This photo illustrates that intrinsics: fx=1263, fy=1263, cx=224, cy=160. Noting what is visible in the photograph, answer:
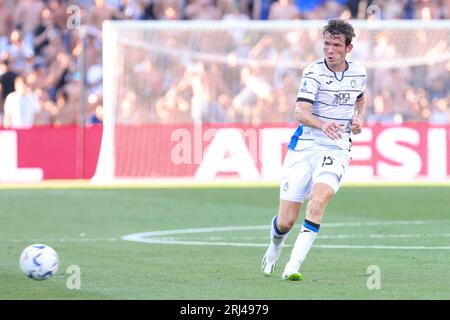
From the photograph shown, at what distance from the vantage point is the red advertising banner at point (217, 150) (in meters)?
26.3

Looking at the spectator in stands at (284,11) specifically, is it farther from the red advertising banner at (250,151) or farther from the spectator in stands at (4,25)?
the spectator in stands at (4,25)

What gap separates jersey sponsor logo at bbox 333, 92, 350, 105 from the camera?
1127 cm

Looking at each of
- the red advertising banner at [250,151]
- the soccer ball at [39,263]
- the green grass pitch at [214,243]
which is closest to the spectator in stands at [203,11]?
the red advertising banner at [250,151]

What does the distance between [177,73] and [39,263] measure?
16447 millimetres

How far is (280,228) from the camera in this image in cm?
1137

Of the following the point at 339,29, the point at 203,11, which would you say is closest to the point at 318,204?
the point at 339,29

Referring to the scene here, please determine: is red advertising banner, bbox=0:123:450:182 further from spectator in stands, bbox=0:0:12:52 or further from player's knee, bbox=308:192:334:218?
player's knee, bbox=308:192:334:218

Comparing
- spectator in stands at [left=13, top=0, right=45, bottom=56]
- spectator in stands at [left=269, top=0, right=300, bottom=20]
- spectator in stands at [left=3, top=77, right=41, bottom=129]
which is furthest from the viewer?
spectator in stands at [left=269, top=0, right=300, bottom=20]

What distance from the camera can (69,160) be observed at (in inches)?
1053

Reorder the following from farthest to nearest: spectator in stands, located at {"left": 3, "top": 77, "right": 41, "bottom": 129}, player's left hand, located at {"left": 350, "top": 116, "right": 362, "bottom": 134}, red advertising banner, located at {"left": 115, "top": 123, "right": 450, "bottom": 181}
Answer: spectator in stands, located at {"left": 3, "top": 77, "right": 41, "bottom": 129}, red advertising banner, located at {"left": 115, "top": 123, "right": 450, "bottom": 181}, player's left hand, located at {"left": 350, "top": 116, "right": 362, "bottom": 134}

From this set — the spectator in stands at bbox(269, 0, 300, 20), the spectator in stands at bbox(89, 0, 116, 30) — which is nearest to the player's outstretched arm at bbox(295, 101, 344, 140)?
the spectator in stands at bbox(89, 0, 116, 30)

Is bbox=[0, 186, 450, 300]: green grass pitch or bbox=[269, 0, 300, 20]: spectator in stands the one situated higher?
bbox=[269, 0, 300, 20]: spectator in stands

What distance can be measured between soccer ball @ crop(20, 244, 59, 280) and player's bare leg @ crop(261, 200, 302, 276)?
1.99 meters

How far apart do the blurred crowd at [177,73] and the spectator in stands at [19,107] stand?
2 centimetres
